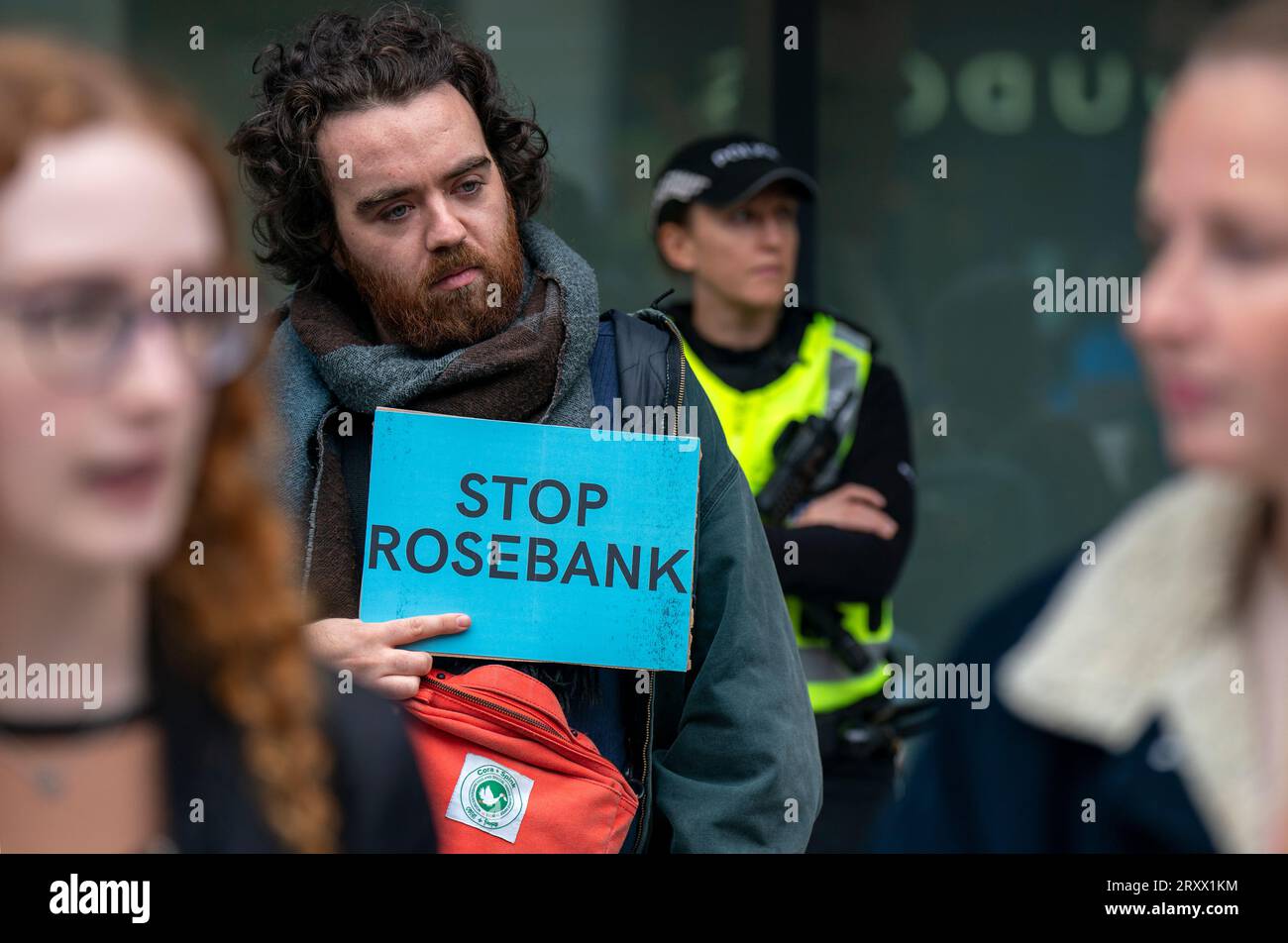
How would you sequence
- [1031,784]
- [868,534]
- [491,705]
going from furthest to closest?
[868,534], [491,705], [1031,784]

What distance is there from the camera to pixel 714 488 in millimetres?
2365

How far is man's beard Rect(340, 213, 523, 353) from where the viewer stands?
2.31 metres

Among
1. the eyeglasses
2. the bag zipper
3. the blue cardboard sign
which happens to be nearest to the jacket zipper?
the blue cardboard sign

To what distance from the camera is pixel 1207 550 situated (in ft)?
4.38

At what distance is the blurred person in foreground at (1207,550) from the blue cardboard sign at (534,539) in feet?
2.95

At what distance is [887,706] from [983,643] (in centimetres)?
245

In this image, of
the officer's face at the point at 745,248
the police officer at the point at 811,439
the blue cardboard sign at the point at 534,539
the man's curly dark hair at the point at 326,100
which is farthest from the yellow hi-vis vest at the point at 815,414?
the blue cardboard sign at the point at 534,539

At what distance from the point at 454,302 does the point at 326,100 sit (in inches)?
15.9

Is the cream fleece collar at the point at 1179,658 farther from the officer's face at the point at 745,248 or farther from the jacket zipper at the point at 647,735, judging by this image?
the officer's face at the point at 745,248

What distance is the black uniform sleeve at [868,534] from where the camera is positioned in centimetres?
362

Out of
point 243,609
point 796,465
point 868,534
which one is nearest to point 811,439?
point 796,465

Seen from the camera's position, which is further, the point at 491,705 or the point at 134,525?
the point at 491,705

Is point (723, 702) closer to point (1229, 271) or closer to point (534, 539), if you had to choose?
point (534, 539)
